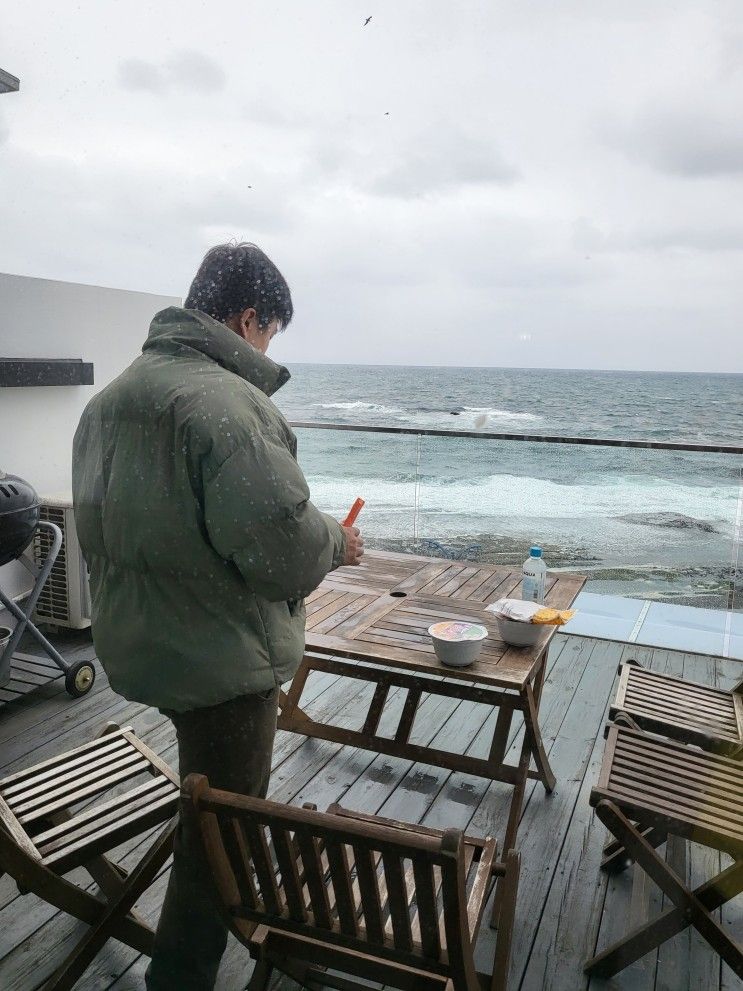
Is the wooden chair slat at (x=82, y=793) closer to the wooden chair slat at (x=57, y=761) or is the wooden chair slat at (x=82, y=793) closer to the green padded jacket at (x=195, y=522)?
the wooden chair slat at (x=57, y=761)

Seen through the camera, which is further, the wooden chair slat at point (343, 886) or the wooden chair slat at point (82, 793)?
the wooden chair slat at point (82, 793)

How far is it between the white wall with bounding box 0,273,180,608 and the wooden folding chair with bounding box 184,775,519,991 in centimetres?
263

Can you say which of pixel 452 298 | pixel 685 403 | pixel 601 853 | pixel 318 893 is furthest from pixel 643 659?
pixel 452 298

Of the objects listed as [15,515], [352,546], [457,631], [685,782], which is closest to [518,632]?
[457,631]

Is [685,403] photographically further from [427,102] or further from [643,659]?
[643,659]

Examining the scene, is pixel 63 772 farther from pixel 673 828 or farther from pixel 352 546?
pixel 673 828

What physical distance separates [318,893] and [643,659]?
2.78 m

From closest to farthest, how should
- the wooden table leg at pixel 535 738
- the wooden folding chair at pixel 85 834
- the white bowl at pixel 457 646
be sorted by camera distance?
the wooden folding chair at pixel 85 834 → the white bowl at pixel 457 646 → the wooden table leg at pixel 535 738

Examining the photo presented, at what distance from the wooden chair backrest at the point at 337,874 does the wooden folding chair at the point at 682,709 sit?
1100mm

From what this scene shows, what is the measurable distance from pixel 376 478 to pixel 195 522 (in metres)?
3.42

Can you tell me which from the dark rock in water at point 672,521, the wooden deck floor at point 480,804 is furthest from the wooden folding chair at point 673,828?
the dark rock in water at point 672,521

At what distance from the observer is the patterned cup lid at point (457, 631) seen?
5.81 ft

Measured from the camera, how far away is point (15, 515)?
2.41 meters

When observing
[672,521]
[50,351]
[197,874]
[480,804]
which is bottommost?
[672,521]
